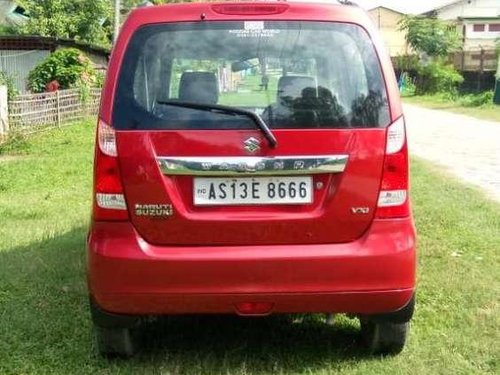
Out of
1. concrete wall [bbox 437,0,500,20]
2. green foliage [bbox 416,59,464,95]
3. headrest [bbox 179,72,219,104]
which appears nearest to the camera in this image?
headrest [bbox 179,72,219,104]

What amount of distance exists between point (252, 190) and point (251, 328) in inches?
49.5

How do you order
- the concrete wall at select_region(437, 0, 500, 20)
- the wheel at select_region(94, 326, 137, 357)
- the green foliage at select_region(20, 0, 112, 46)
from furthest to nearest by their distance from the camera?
the concrete wall at select_region(437, 0, 500, 20), the green foliage at select_region(20, 0, 112, 46), the wheel at select_region(94, 326, 137, 357)

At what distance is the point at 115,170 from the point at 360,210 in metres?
1.09

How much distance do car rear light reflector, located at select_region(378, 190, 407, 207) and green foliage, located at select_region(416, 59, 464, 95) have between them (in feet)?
117

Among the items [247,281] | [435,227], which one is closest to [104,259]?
[247,281]

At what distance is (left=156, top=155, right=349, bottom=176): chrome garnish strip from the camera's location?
326cm

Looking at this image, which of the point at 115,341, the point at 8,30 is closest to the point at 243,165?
the point at 115,341

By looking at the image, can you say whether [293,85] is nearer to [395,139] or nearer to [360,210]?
[395,139]

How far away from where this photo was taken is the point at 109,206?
3330mm

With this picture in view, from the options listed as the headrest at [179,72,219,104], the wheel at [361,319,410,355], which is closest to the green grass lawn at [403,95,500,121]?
the wheel at [361,319,410,355]

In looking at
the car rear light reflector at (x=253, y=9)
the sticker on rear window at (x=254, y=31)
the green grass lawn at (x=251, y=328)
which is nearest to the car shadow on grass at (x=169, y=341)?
the green grass lawn at (x=251, y=328)

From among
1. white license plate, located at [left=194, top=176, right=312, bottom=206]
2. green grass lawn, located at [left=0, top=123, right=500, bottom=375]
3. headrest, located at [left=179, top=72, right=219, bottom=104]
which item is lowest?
green grass lawn, located at [left=0, top=123, right=500, bottom=375]

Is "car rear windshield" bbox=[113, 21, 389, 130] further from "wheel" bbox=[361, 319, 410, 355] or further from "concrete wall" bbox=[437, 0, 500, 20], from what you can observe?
"concrete wall" bbox=[437, 0, 500, 20]

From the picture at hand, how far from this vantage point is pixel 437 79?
127ft
